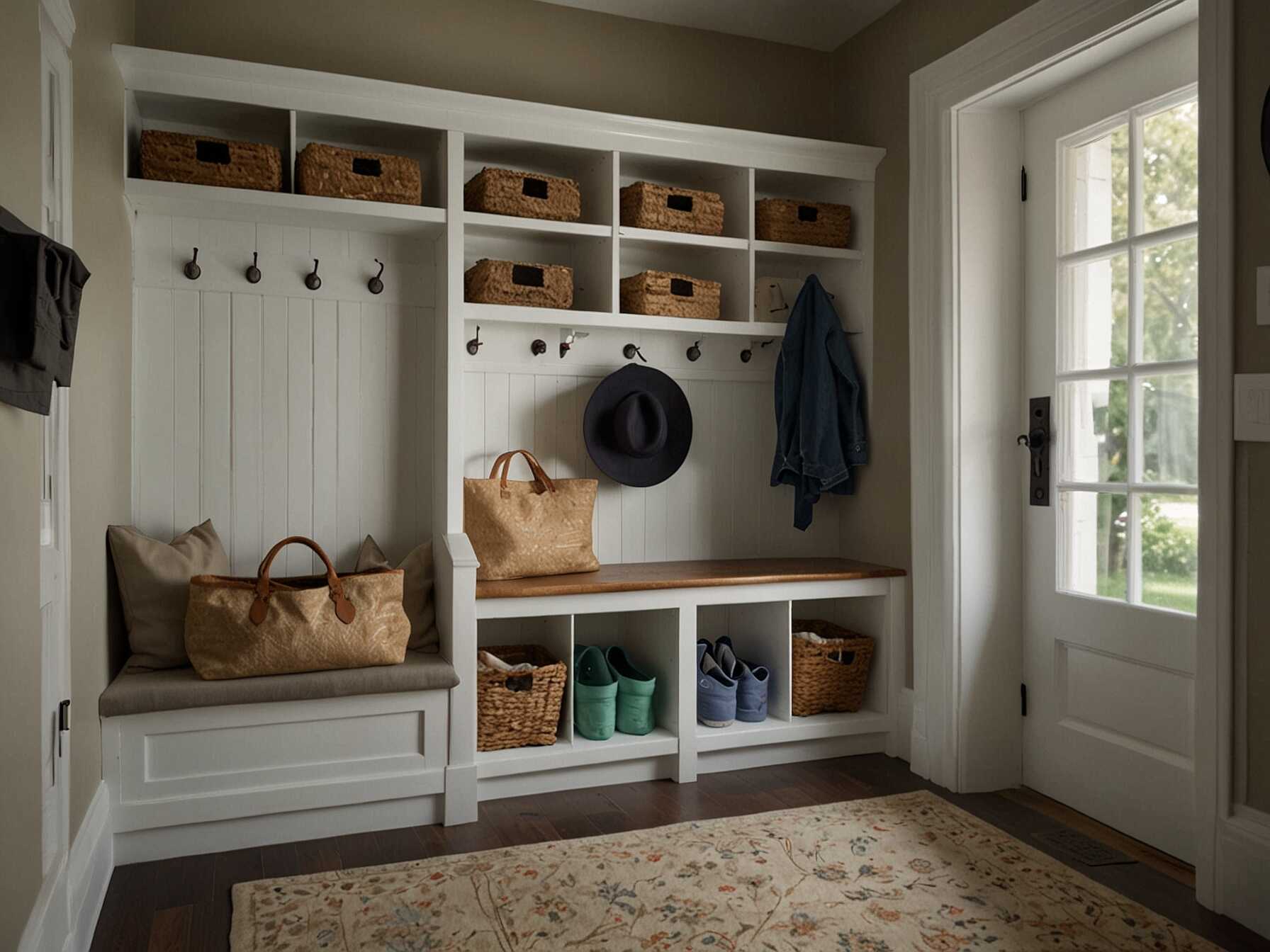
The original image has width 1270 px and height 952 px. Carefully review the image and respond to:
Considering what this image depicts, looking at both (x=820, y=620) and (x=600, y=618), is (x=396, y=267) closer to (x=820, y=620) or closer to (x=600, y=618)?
(x=600, y=618)

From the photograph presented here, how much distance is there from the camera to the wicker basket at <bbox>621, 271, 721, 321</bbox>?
3.40 metres

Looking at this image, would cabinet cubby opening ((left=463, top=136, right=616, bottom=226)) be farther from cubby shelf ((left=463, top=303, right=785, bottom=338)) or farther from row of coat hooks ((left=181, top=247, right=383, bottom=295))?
row of coat hooks ((left=181, top=247, right=383, bottom=295))

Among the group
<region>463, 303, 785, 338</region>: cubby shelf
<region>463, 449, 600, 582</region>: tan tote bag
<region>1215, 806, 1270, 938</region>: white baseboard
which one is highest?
<region>463, 303, 785, 338</region>: cubby shelf

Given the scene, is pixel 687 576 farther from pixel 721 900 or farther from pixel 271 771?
pixel 271 771

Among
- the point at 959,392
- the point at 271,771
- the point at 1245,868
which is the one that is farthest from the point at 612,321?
the point at 1245,868

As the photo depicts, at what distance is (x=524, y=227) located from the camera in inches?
126

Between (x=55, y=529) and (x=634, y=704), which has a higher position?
(x=55, y=529)

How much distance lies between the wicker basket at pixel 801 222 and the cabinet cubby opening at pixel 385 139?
1.14m

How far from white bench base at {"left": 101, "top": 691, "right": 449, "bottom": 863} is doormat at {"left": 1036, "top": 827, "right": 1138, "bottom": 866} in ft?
5.68

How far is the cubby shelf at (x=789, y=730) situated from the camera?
10.8 feet

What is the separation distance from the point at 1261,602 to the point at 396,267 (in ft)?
8.64

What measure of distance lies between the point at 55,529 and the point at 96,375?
53cm

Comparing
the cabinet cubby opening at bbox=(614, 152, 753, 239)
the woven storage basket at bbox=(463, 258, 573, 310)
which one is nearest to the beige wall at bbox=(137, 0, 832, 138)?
the cabinet cubby opening at bbox=(614, 152, 753, 239)

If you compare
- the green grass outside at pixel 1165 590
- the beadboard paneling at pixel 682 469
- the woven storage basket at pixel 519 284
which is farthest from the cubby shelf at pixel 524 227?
the green grass outside at pixel 1165 590
